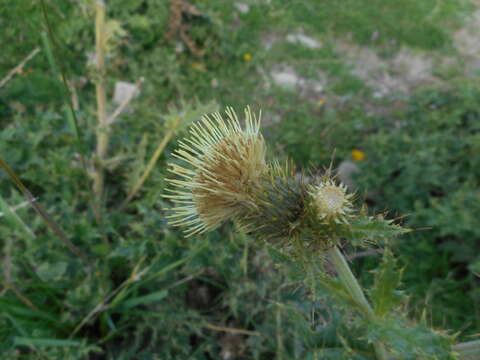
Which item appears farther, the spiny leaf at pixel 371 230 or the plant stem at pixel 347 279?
the plant stem at pixel 347 279

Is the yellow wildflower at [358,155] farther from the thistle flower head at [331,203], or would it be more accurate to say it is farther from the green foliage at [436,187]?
the thistle flower head at [331,203]

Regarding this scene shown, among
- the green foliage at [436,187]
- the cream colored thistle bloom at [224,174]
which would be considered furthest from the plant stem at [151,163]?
the green foliage at [436,187]

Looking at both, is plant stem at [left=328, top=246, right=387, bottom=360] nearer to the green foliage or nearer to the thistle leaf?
the thistle leaf

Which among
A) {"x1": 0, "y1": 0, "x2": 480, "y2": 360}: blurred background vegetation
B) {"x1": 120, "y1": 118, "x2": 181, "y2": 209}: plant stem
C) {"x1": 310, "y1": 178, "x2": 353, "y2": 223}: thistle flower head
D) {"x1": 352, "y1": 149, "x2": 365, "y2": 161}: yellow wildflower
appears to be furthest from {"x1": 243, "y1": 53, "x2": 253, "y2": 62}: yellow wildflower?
{"x1": 310, "y1": 178, "x2": 353, "y2": 223}: thistle flower head

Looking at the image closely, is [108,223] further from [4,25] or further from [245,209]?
[4,25]

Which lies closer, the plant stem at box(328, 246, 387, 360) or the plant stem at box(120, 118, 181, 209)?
the plant stem at box(328, 246, 387, 360)
